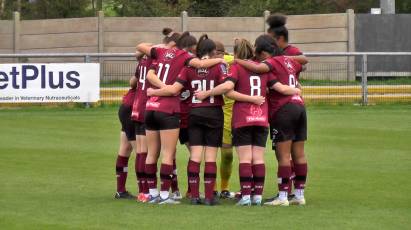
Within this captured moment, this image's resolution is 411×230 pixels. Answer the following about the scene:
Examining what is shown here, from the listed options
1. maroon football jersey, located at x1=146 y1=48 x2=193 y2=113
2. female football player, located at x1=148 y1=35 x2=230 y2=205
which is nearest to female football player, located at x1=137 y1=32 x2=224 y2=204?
maroon football jersey, located at x1=146 y1=48 x2=193 y2=113

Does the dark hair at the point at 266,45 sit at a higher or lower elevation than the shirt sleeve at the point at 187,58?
higher

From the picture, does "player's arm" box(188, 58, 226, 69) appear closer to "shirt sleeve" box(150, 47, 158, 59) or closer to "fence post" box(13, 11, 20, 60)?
"shirt sleeve" box(150, 47, 158, 59)

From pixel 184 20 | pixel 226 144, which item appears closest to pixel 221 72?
pixel 226 144

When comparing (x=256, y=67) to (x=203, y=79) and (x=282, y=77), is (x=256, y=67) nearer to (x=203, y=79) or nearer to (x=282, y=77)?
(x=282, y=77)

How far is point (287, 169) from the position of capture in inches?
471

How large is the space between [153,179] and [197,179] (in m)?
0.54

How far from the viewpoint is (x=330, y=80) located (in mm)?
30688

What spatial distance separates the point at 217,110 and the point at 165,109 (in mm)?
577

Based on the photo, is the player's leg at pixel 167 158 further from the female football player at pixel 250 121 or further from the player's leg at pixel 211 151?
the female football player at pixel 250 121

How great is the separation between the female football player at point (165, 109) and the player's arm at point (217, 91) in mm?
252

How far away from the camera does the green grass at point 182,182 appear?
10680 millimetres

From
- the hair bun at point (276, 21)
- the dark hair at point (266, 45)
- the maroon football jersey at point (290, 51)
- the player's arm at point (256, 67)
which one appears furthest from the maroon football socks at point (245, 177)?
the hair bun at point (276, 21)

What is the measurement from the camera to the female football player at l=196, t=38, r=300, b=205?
38.6ft

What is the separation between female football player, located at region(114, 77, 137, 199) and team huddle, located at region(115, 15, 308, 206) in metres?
0.32
